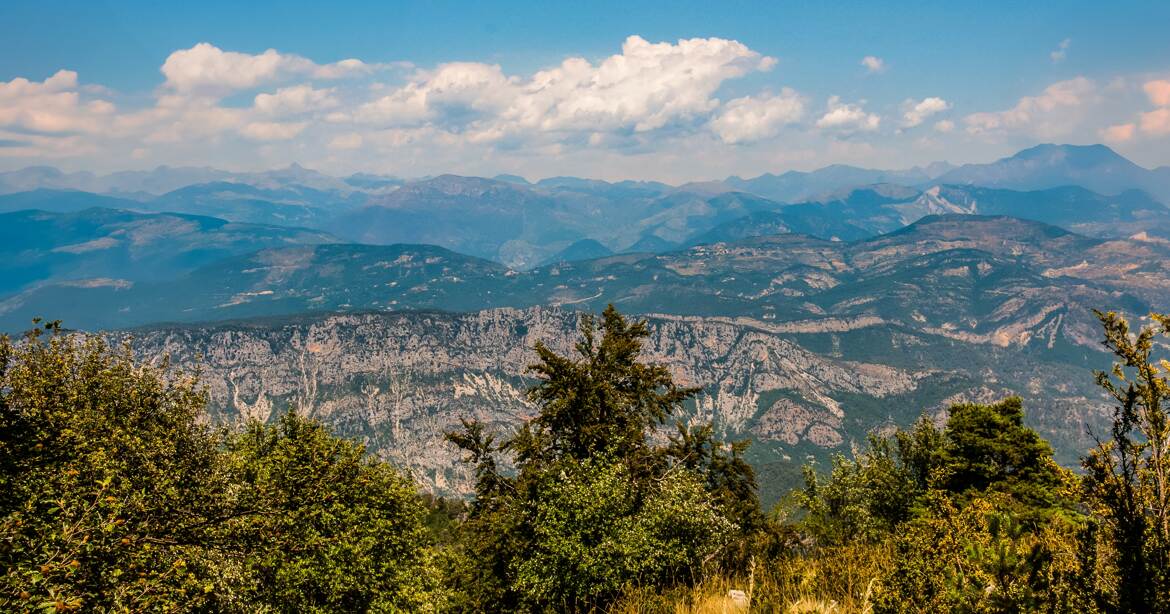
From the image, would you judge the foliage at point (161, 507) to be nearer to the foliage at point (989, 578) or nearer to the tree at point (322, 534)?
the tree at point (322, 534)

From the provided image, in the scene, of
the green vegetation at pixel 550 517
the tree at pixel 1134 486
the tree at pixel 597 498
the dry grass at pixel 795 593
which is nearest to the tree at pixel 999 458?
the green vegetation at pixel 550 517

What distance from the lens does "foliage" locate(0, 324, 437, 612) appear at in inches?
531

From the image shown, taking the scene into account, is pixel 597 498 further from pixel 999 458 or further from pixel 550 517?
pixel 999 458

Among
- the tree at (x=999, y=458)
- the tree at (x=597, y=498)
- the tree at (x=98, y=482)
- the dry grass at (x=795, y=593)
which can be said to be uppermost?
the tree at (x=98, y=482)

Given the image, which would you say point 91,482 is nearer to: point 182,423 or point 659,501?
point 182,423

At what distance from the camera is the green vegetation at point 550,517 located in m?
10.1

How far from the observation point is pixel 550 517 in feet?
84.9

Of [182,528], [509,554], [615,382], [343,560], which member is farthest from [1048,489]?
[182,528]

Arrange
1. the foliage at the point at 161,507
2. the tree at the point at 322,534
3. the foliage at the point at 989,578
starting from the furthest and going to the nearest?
the tree at the point at 322,534 → the foliage at the point at 161,507 → the foliage at the point at 989,578

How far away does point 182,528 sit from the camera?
1761 centimetres

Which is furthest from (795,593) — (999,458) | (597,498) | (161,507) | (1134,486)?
(999,458)

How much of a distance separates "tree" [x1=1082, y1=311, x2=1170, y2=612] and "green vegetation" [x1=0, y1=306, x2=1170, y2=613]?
0.04 meters

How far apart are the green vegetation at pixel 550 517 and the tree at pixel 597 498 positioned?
16 cm

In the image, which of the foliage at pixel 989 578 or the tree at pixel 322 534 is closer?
the foliage at pixel 989 578
